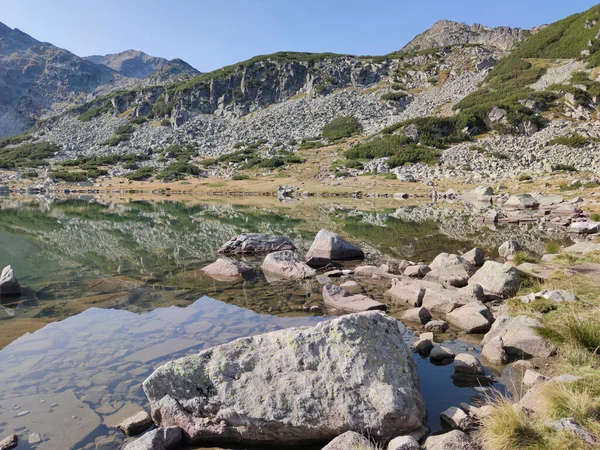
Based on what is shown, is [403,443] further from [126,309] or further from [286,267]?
[286,267]

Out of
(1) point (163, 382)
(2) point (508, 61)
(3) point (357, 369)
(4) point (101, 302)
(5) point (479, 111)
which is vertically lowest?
(4) point (101, 302)

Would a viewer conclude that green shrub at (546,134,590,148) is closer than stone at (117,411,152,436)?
A: No

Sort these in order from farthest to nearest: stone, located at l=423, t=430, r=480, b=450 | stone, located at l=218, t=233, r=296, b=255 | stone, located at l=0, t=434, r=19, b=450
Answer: stone, located at l=218, t=233, r=296, b=255 < stone, located at l=0, t=434, r=19, b=450 < stone, located at l=423, t=430, r=480, b=450

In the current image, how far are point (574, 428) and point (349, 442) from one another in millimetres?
2408

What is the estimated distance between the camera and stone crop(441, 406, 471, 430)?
17.0 ft

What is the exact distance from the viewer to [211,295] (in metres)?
12.7

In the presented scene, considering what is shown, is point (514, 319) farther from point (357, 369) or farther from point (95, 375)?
point (95, 375)

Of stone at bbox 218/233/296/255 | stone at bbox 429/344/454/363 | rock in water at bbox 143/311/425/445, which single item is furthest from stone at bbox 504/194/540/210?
rock in water at bbox 143/311/425/445

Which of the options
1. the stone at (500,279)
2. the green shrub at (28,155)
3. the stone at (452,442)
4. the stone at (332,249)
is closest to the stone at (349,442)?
the stone at (452,442)

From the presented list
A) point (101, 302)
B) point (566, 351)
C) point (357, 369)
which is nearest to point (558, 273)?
point (566, 351)

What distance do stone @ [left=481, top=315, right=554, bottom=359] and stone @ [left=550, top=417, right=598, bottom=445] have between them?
3021 mm

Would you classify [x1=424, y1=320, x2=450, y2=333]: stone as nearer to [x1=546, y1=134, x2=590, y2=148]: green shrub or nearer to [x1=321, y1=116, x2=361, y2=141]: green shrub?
[x1=546, y1=134, x2=590, y2=148]: green shrub

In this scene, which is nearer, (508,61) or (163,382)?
(163,382)

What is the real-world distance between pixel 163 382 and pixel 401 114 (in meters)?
97.7
